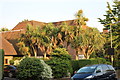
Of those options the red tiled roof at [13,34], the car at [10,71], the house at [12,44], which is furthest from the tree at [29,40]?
the car at [10,71]

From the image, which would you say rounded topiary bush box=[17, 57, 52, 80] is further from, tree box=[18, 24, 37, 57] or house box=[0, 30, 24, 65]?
tree box=[18, 24, 37, 57]

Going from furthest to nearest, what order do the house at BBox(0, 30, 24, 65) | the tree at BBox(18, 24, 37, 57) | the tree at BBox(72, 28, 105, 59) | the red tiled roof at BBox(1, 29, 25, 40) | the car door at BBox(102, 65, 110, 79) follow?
1. the red tiled roof at BBox(1, 29, 25, 40)
2. the house at BBox(0, 30, 24, 65)
3. the tree at BBox(18, 24, 37, 57)
4. the tree at BBox(72, 28, 105, 59)
5. the car door at BBox(102, 65, 110, 79)

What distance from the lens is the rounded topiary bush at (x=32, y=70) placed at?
18.7 m

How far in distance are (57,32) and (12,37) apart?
1782 centimetres

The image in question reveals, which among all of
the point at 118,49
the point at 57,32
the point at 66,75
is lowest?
the point at 66,75

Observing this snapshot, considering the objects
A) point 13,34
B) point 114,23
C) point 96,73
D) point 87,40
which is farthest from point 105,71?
point 13,34

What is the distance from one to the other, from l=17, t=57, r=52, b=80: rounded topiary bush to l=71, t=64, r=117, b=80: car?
316 cm

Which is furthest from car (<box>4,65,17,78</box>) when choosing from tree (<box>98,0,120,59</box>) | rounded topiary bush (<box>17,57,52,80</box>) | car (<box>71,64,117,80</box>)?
tree (<box>98,0,120,59</box>)

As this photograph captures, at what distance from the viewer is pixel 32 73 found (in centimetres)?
1864

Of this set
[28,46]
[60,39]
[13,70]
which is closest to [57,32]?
[60,39]

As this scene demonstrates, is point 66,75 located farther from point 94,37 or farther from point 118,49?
point 118,49

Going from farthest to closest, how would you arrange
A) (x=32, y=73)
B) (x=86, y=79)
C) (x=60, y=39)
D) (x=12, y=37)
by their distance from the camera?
(x=12, y=37), (x=60, y=39), (x=32, y=73), (x=86, y=79)

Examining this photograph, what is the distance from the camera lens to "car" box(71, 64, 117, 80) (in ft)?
53.0

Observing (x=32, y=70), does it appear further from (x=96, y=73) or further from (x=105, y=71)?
A: (x=105, y=71)
